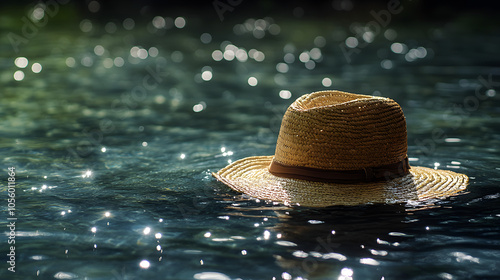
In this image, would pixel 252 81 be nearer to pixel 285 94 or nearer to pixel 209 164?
pixel 285 94

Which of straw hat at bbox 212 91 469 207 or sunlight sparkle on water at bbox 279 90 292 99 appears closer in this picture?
straw hat at bbox 212 91 469 207

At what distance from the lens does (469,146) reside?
281 inches

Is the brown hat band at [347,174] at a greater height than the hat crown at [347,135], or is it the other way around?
the hat crown at [347,135]

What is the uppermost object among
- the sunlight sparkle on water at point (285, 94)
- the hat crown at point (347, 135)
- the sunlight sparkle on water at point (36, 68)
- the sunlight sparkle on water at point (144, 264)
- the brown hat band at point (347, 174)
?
the sunlight sparkle on water at point (36, 68)

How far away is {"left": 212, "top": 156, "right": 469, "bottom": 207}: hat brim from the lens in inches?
190

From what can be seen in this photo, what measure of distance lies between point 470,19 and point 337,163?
24.2 meters

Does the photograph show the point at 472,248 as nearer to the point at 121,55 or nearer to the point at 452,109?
the point at 452,109

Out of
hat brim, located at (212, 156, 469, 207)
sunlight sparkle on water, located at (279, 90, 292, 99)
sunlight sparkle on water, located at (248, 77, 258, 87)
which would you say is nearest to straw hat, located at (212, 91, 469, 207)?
hat brim, located at (212, 156, 469, 207)

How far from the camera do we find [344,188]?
195 inches

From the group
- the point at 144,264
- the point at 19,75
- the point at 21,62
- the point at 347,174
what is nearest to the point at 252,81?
the point at 19,75

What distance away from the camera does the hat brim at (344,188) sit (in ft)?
15.8

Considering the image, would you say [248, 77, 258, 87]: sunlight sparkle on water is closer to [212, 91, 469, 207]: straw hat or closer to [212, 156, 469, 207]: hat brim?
[212, 156, 469, 207]: hat brim

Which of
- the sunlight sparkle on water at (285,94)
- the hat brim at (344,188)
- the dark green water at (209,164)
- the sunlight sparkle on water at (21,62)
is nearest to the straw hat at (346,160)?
the hat brim at (344,188)

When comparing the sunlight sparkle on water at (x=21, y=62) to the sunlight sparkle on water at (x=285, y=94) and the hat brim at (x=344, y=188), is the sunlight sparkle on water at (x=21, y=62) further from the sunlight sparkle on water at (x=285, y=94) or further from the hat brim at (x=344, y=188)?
the hat brim at (x=344, y=188)
